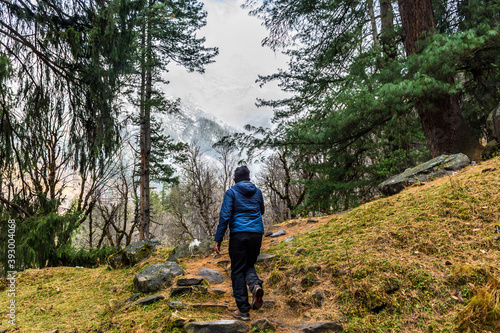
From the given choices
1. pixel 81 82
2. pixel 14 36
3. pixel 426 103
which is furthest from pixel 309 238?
pixel 14 36

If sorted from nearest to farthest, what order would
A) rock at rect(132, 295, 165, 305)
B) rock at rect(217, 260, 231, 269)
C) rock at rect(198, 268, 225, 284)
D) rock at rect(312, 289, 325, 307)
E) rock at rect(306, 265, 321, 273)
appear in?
rock at rect(312, 289, 325, 307), rock at rect(306, 265, 321, 273), rock at rect(132, 295, 165, 305), rock at rect(198, 268, 225, 284), rock at rect(217, 260, 231, 269)

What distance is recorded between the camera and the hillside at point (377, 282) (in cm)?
213

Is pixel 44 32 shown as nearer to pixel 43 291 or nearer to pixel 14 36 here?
pixel 14 36

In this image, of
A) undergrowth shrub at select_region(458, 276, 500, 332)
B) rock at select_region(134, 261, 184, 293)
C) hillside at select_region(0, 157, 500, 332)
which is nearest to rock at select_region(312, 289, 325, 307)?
hillside at select_region(0, 157, 500, 332)

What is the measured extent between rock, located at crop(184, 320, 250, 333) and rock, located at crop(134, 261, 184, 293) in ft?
4.97

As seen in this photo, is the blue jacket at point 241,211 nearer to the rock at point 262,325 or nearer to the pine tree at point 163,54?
the rock at point 262,325

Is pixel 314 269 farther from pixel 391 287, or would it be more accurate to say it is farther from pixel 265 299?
pixel 391 287

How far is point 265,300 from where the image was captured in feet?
10.00

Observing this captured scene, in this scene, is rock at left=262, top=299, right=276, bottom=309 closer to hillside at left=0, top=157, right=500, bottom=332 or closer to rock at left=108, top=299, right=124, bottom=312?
hillside at left=0, top=157, right=500, bottom=332

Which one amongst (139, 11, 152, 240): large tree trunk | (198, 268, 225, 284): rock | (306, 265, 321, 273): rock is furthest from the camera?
(139, 11, 152, 240): large tree trunk

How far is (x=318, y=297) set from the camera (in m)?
2.69

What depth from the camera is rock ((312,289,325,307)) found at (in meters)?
2.65

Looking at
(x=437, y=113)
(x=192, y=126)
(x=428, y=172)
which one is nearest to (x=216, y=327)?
(x=428, y=172)

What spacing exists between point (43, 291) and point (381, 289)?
5.30m
